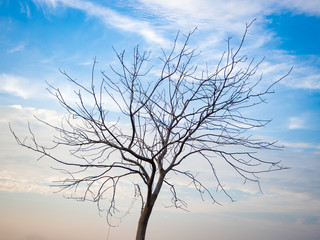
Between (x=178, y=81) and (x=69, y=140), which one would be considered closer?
(x=69, y=140)

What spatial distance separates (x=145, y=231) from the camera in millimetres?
4535

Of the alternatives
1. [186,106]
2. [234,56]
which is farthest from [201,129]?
[234,56]

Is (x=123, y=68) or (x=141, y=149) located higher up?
(x=123, y=68)

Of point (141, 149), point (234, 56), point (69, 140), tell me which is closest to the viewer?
point (234, 56)

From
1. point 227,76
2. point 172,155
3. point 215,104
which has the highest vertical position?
point 227,76

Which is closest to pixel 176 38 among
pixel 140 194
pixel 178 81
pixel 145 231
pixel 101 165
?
pixel 178 81

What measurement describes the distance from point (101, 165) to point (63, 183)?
653 millimetres

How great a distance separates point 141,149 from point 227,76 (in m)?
1.86

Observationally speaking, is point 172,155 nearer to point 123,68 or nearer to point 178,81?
point 178,81

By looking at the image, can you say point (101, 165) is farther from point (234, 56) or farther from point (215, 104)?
point (234, 56)

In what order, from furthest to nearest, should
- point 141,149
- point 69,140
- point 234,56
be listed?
point 141,149, point 69,140, point 234,56

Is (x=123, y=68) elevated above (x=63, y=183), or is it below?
above

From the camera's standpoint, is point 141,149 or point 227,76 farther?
point 141,149

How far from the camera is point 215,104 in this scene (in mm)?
4621
